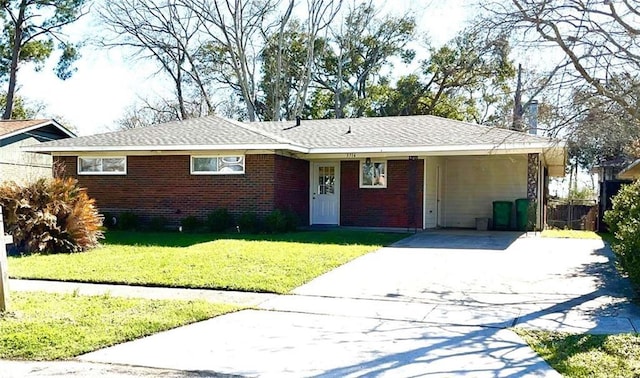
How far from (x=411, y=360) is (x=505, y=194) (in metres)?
14.0

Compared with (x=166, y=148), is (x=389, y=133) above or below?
above

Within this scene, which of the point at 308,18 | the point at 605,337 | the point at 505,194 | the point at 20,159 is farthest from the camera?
the point at 308,18

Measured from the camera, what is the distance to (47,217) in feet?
39.0

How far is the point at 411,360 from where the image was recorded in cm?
501

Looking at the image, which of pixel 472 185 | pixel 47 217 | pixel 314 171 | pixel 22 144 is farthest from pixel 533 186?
pixel 22 144

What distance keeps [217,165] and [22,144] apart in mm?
12456

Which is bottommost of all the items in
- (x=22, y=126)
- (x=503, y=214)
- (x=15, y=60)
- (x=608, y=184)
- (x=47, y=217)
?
(x=503, y=214)

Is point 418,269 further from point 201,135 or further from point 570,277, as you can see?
point 201,135

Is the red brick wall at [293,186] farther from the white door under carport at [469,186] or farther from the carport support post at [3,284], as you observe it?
the carport support post at [3,284]

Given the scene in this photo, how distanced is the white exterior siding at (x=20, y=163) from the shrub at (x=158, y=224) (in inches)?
327

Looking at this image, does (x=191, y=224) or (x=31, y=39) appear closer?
(x=191, y=224)

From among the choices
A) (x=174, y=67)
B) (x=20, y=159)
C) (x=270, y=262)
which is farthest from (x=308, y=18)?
(x=270, y=262)

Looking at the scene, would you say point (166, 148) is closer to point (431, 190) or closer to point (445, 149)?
point (445, 149)

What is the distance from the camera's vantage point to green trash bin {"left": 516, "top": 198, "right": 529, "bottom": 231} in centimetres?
1662
